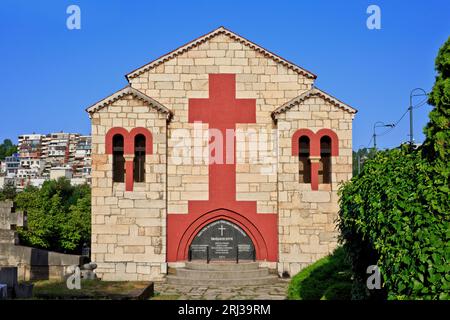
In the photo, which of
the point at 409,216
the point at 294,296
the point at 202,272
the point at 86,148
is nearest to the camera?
the point at 409,216

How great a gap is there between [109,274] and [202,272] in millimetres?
3586

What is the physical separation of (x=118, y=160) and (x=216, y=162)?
391cm

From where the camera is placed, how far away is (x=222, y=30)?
20.3 metres

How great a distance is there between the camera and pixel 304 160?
19.8 metres

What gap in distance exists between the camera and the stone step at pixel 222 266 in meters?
18.5

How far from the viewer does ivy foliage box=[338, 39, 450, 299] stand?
5281 millimetres

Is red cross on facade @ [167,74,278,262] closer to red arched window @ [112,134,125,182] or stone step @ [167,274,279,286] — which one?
stone step @ [167,274,279,286]

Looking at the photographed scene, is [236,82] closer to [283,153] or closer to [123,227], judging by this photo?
[283,153]

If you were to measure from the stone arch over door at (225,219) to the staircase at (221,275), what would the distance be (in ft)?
1.93

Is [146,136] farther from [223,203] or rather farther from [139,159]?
[223,203]

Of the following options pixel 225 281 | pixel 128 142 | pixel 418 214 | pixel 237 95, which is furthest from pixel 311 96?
pixel 418 214

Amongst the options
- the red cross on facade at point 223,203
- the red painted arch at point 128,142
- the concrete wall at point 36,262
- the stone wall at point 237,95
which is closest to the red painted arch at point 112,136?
the red painted arch at point 128,142

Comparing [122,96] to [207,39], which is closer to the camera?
[122,96]
